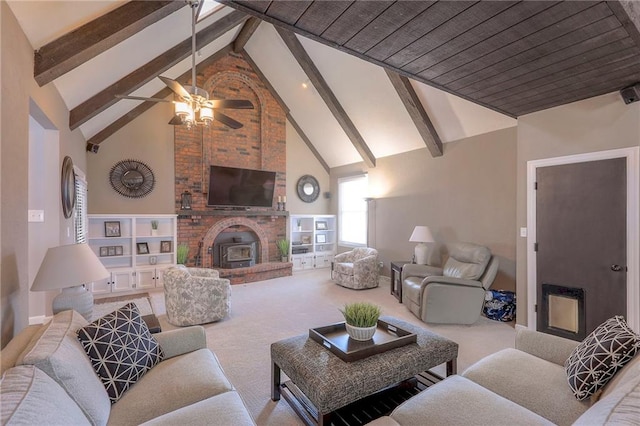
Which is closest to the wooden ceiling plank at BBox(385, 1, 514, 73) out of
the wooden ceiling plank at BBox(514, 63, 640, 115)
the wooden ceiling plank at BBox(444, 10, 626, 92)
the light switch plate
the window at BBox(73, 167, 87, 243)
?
the wooden ceiling plank at BBox(444, 10, 626, 92)

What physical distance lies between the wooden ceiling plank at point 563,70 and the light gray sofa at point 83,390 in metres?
3.40

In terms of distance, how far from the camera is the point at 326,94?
588cm

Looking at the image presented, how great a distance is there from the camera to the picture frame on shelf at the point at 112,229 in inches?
211

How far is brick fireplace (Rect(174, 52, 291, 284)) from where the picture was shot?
20.2 feet

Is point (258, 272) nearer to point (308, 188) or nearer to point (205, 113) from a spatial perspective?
point (308, 188)

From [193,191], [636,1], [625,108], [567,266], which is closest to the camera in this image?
[636,1]

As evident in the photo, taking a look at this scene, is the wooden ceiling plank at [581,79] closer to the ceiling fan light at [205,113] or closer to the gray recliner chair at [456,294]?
the gray recliner chair at [456,294]

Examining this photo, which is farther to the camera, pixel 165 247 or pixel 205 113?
pixel 165 247

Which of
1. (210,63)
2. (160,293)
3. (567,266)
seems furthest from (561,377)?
(210,63)

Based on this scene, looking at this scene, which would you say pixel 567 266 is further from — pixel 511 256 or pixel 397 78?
pixel 397 78

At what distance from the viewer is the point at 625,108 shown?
9.62 feet

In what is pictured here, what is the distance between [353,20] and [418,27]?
0.46 m

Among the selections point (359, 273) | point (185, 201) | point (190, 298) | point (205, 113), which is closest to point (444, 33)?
point (205, 113)

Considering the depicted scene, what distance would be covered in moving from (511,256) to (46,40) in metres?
5.81
